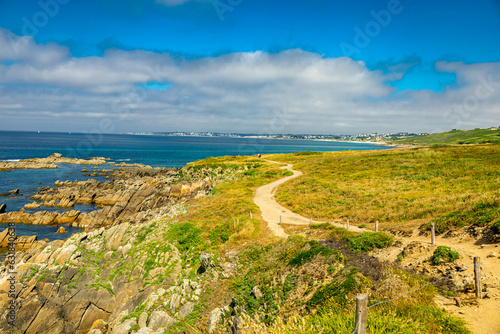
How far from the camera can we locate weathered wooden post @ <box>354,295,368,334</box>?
5985 millimetres

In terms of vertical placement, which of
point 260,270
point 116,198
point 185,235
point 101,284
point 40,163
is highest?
point 260,270

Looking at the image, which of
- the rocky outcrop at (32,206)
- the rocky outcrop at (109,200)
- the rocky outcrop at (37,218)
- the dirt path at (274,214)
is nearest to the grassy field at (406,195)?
the dirt path at (274,214)

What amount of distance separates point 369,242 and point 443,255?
4.34 m

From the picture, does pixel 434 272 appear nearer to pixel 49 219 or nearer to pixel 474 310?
pixel 474 310

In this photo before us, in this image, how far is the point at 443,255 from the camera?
46.2 feet

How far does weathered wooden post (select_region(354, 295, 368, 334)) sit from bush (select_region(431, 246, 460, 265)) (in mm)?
10827

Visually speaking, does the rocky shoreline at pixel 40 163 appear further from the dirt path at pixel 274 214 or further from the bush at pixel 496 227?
the bush at pixel 496 227

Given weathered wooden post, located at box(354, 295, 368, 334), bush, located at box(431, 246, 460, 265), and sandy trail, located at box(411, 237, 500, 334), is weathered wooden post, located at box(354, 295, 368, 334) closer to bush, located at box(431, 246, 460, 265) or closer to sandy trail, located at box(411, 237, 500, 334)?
sandy trail, located at box(411, 237, 500, 334)

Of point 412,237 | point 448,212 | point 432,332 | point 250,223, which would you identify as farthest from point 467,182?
point 432,332

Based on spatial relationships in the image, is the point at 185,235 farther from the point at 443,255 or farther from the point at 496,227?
the point at 496,227

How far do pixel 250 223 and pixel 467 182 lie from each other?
26173 millimetres

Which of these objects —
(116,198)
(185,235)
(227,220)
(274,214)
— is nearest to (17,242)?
(116,198)

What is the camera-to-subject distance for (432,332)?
8406 millimetres

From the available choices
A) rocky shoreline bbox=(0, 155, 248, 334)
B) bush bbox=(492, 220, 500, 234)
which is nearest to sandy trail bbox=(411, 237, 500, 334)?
bush bbox=(492, 220, 500, 234)
